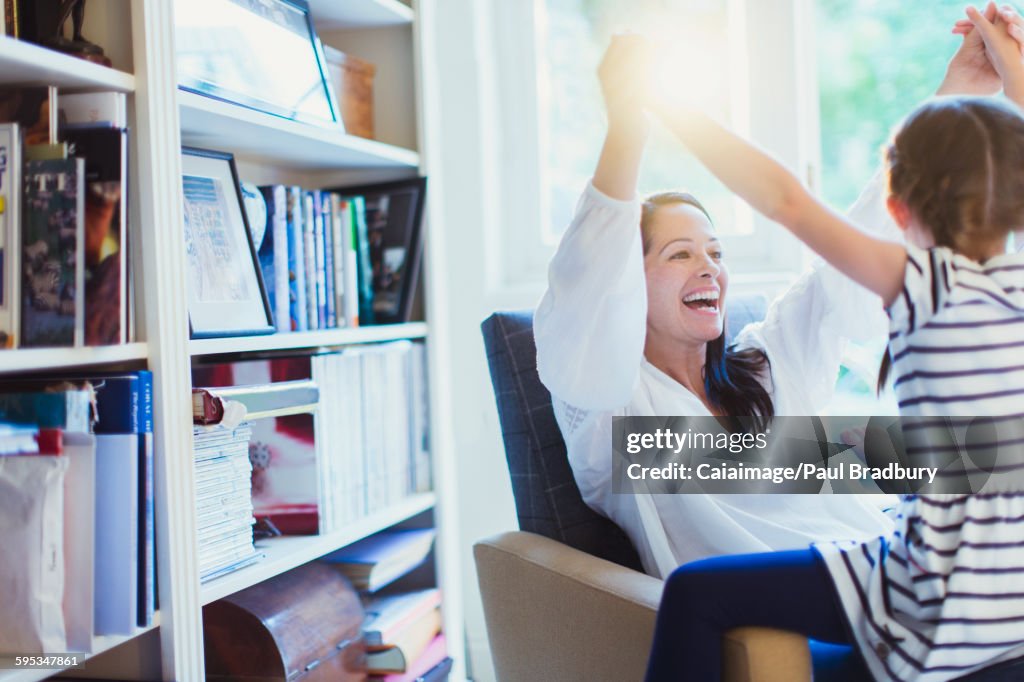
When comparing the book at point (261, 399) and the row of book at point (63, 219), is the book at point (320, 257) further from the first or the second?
the row of book at point (63, 219)

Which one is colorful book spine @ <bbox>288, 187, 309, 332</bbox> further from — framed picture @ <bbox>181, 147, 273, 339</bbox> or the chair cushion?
the chair cushion

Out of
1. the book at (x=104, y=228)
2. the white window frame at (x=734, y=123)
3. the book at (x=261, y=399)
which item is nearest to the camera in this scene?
the book at (x=104, y=228)

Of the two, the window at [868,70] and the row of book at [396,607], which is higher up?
the window at [868,70]

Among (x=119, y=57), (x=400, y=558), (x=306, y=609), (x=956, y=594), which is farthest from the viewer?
(x=400, y=558)

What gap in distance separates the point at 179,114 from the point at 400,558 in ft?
3.00

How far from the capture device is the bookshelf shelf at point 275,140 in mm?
1396

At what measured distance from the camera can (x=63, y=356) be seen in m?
1.09

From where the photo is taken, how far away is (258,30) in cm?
159

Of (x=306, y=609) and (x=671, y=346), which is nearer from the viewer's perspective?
(x=671, y=346)

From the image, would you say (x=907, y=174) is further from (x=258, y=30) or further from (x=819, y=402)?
(x=258, y=30)

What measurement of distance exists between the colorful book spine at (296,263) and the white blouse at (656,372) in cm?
55

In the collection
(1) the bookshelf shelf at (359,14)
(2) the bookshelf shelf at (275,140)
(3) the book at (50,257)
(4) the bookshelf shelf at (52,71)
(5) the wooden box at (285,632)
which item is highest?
(1) the bookshelf shelf at (359,14)

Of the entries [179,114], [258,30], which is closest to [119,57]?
[179,114]

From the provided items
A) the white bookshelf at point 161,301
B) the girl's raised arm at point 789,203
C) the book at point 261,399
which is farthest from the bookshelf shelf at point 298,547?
the girl's raised arm at point 789,203
